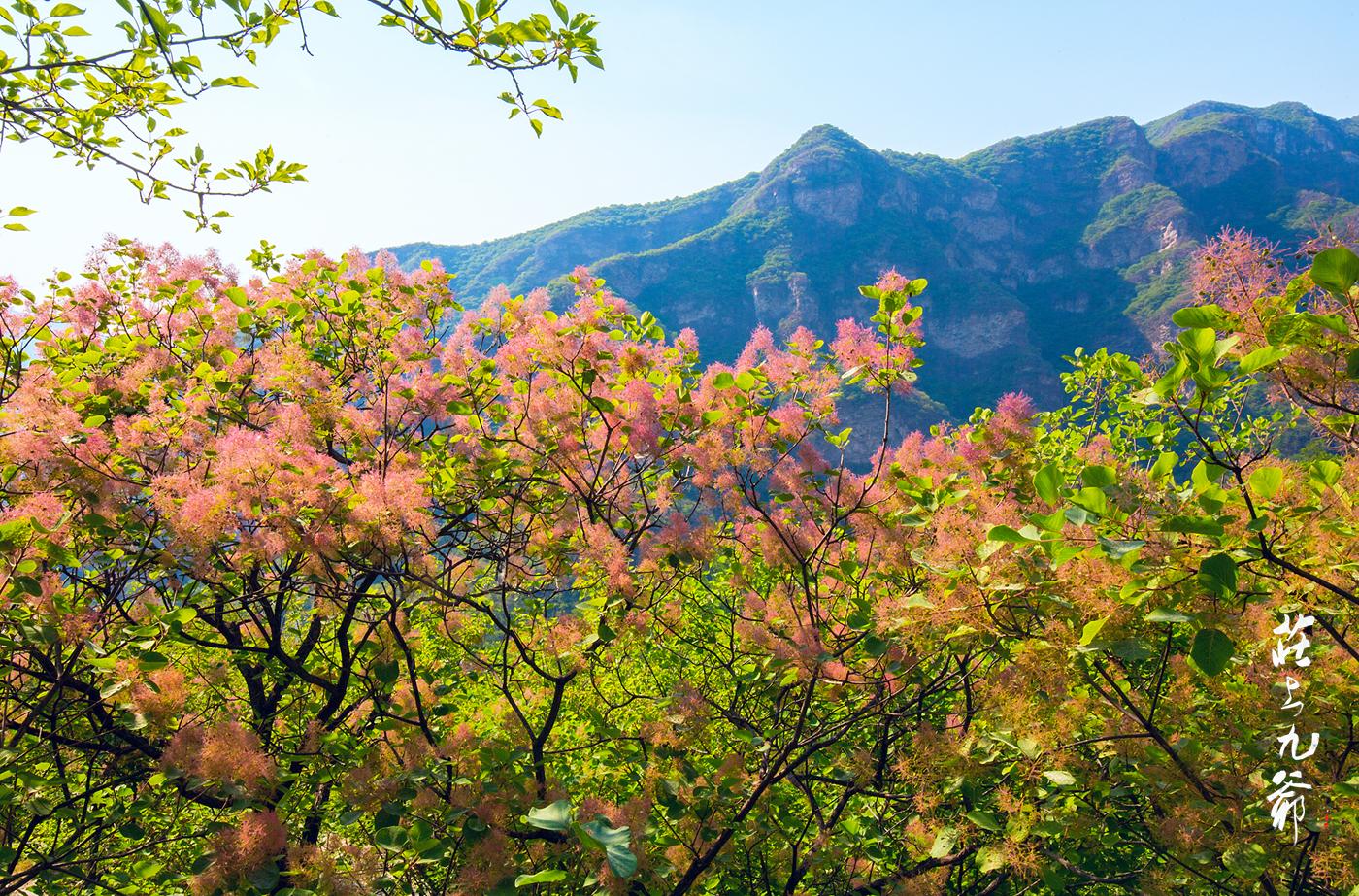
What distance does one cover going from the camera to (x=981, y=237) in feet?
484

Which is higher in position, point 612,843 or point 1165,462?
point 1165,462

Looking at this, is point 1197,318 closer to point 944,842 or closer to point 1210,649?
point 1210,649

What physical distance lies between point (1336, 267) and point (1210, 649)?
886 mm

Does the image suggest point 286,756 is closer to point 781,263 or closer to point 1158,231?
point 781,263

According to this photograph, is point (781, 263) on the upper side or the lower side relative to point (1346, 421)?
upper

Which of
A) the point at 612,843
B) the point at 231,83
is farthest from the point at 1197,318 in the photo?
the point at 231,83

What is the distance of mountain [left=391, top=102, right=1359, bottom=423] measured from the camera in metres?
122

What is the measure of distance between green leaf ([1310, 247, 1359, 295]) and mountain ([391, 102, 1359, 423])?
114456 millimetres

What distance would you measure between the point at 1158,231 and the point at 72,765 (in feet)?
498

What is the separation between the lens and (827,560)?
13.1 ft

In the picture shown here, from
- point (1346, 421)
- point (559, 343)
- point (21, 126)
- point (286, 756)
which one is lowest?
point (286, 756)

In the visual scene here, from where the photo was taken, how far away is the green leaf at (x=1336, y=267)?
5.39 feet

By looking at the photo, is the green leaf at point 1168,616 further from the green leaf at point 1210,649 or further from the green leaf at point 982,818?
the green leaf at point 982,818

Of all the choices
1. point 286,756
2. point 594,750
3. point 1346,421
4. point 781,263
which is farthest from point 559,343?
point 781,263
